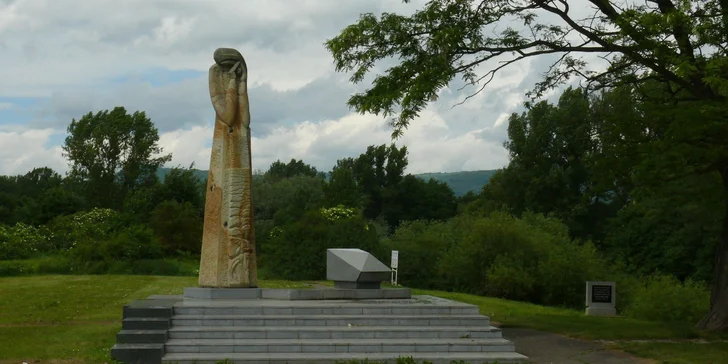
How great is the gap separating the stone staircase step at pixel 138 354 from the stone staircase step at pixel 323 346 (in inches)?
15.3

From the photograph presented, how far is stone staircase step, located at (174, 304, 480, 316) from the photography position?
15219 mm

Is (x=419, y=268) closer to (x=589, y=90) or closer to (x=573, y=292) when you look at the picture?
(x=573, y=292)

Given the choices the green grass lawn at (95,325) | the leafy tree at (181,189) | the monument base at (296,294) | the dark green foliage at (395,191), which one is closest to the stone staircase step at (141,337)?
the green grass lawn at (95,325)

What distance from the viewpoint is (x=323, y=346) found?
14.3 metres

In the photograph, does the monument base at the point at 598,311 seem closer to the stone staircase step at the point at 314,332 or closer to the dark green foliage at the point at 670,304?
the dark green foliage at the point at 670,304

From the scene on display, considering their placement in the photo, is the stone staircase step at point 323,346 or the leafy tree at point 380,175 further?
the leafy tree at point 380,175

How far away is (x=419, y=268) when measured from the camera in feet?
126

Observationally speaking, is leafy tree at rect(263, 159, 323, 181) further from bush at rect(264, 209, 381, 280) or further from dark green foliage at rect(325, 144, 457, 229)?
bush at rect(264, 209, 381, 280)

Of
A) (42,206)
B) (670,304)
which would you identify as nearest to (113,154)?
(42,206)

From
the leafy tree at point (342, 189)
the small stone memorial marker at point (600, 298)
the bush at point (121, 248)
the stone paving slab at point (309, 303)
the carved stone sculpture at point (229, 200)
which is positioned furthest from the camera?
the leafy tree at point (342, 189)

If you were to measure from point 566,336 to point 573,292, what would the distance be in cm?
1653

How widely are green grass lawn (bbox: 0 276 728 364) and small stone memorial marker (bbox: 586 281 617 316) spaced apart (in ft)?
5.77

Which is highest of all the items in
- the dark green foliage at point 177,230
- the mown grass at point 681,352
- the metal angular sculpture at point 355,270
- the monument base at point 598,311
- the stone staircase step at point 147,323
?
the dark green foliage at point 177,230

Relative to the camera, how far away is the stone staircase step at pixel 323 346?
1419 centimetres
